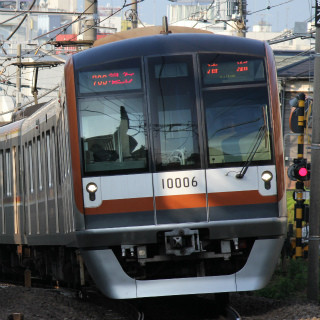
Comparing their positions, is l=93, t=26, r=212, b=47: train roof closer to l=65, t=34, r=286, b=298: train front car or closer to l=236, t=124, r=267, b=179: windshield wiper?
l=65, t=34, r=286, b=298: train front car

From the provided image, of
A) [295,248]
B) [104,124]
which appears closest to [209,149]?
[104,124]

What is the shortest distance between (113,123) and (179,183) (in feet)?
3.00

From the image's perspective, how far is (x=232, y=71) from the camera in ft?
30.6

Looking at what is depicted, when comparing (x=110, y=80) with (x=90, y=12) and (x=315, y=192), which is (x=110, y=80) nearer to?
(x=315, y=192)

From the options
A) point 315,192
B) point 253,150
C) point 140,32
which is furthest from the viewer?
point 315,192

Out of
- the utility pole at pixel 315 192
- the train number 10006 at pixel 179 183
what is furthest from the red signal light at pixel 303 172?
the train number 10006 at pixel 179 183

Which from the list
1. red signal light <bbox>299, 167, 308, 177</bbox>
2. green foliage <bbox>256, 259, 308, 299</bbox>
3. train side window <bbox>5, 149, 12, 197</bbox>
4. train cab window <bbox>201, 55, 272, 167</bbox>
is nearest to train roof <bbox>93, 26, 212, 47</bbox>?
train cab window <bbox>201, 55, 272, 167</bbox>

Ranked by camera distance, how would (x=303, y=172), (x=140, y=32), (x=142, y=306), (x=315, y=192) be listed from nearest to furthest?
(x=140, y=32) → (x=142, y=306) → (x=315, y=192) → (x=303, y=172)

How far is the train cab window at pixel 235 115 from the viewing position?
30.2ft

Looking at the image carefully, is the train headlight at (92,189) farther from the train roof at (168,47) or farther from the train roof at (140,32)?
the train roof at (140,32)

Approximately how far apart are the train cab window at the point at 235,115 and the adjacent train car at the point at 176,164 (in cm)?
1

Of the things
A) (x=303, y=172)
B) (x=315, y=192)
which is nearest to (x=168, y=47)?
(x=315, y=192)

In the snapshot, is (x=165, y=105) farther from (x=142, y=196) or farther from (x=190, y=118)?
(x=142, y=196)

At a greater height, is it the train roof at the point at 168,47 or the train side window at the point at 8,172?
the train roof at the point at 168,47
